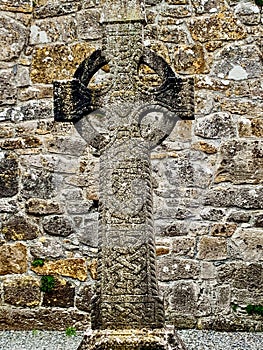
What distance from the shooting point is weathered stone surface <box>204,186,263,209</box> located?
4293 millimetres

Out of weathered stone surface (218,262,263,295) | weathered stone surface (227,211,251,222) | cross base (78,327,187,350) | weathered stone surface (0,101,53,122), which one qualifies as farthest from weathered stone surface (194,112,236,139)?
cross base (78,327,187,350)

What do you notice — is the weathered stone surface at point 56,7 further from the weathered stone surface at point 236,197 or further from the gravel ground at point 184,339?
the gravel ground at point 184,339

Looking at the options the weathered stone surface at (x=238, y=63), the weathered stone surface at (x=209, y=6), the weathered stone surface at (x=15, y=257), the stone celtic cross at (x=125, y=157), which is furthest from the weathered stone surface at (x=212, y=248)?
the weathered stone surface at (x=209, y=6)

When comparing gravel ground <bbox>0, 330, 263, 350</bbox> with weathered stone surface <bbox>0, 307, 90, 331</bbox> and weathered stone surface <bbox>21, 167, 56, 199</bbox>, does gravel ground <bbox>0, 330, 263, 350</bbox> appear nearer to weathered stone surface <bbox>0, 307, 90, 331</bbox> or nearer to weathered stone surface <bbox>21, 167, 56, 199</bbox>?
weathered stone surface <bbox>0, 307, 90, 331</bbox>

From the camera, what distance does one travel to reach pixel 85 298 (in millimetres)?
4367

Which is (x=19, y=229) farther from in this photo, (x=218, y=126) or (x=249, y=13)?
(x=249, y=13)

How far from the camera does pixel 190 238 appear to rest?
433cm

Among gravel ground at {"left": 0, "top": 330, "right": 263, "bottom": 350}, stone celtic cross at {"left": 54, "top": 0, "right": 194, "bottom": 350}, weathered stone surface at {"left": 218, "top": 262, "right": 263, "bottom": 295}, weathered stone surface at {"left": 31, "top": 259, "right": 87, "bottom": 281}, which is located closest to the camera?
stone celtic cross at {"left": 54, "top": 0, "right": 194, "bottom": 350}

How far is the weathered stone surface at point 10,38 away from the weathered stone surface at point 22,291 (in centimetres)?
175

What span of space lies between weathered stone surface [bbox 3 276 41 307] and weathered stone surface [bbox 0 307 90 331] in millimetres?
55

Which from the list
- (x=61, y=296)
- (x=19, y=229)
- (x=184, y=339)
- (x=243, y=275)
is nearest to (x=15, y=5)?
(x=19, y=229)

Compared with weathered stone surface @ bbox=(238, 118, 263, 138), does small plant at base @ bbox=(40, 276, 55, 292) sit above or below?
below

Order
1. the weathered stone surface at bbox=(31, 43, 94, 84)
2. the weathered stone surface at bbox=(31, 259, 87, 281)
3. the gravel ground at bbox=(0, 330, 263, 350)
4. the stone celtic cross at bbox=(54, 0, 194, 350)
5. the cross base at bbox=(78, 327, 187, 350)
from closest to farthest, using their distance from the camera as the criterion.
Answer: the cross base at bbox=(78, 327, 187, 350), the stone celtic cross at bbox=(54, 0, 194, 350), the gravel ground at bbox=(0, 330, 263, 350), the weathered stone surface at bbox=(31, 259, 87, 281), the weathered stone surface at bbox=(31, 43, 94, 84)

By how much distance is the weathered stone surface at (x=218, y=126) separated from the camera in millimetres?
4363
